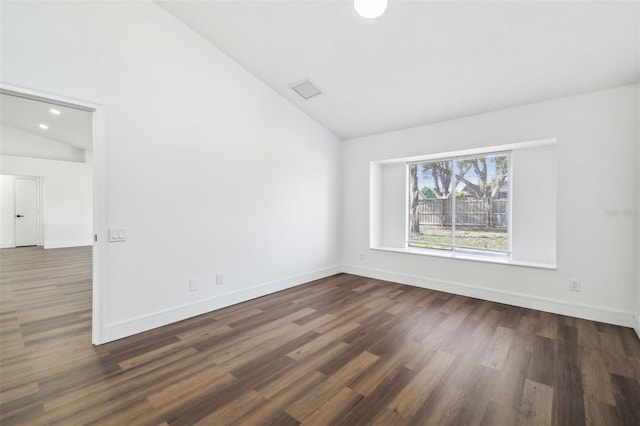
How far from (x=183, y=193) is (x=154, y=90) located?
111 centimetres

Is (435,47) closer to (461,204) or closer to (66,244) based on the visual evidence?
(461,204)

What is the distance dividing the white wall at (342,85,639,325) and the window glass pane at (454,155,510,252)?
53 centimetres

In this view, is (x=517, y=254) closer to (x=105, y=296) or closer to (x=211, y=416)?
(x=211, y=416)

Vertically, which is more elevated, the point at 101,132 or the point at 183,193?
the point at 101,132

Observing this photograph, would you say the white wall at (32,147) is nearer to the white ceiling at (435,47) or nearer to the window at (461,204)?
the white ceiling at (435,47)

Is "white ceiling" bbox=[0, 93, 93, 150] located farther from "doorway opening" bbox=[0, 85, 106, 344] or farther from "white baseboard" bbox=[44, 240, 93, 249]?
"white baseboard" bbox=[44, 240, 93, 249]

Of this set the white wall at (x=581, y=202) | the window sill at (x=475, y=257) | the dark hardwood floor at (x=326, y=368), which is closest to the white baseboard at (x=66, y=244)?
the dark hardwood floor at (x=326, y=368)

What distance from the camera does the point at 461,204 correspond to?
4.32 meters

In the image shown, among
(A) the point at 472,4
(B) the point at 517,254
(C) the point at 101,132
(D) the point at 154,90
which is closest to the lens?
(A) the point at 472,4

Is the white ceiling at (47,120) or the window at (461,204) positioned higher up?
the white ceiling at (47,120)

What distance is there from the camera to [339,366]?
83.7 inches

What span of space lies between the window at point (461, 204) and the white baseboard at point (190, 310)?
2333 mm

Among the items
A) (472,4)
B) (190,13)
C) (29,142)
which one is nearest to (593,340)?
(472,4)

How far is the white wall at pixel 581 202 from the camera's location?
9.27 ft
